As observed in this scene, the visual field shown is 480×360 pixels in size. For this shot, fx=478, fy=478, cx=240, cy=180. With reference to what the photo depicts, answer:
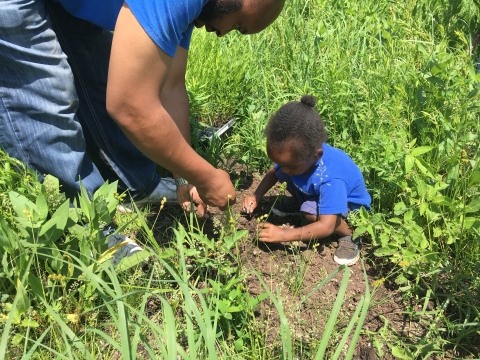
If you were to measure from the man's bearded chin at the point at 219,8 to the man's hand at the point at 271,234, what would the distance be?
963mm

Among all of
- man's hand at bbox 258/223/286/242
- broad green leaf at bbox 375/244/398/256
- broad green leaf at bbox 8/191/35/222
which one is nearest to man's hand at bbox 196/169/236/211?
man's hand at bbox 258/223/286/242

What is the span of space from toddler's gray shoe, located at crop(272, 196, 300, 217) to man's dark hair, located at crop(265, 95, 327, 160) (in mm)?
516

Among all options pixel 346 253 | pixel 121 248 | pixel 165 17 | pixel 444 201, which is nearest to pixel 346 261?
pixel 346 253

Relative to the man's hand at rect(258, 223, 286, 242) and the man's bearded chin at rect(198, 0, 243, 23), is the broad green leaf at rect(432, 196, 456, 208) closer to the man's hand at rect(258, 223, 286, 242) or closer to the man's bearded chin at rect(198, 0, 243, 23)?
the man's hand at rect(258, 223, 286, 242)

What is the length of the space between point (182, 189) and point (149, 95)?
88 centimetres

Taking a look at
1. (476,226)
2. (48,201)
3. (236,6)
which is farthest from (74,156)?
(476,226)

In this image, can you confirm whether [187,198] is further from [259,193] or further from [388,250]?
Answer: [388,250]

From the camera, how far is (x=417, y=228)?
81.8 inches

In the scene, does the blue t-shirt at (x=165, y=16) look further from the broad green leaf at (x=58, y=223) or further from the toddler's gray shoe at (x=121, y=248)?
the toddler's gray shoe at (x=121, y=248)

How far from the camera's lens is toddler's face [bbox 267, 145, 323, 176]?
2.16 m

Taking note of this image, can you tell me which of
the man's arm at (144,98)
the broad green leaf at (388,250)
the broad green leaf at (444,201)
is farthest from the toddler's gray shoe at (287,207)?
the man's arm at (144,98)

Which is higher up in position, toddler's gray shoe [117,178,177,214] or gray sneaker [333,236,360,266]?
toddler's gray shoe [117,178,177,214]

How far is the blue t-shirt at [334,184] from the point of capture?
220cm

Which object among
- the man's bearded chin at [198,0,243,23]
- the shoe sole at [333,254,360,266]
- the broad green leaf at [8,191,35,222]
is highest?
the man's bearded chin at [198,0,243,23]
